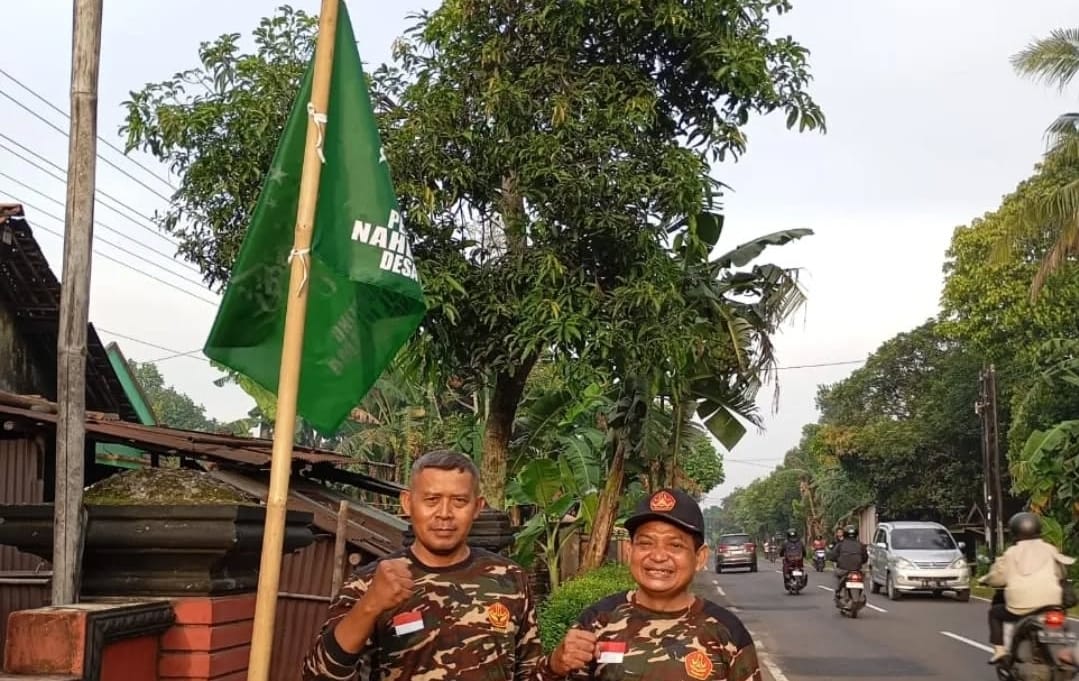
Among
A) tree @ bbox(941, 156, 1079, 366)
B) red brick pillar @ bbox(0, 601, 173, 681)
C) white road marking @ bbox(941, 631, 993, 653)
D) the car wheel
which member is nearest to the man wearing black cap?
red brick pillar @ bbox(0, 601, 173, 681)

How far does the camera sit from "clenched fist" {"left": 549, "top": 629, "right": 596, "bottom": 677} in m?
2.94

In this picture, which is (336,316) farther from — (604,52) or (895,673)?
(895,673)

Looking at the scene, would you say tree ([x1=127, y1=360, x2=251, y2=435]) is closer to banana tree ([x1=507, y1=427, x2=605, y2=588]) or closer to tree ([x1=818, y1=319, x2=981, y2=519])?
tree ([x1=818, y1=319, x2=981, y2=519])

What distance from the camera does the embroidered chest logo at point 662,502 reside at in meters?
3.20

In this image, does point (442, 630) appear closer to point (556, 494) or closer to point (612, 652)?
point (612, 652)

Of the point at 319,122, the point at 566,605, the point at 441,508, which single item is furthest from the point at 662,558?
the point at 566,605

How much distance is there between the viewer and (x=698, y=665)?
9.98ft

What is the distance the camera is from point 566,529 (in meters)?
18.7

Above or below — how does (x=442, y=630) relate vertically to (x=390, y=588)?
below

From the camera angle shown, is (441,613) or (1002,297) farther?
(1002,297)

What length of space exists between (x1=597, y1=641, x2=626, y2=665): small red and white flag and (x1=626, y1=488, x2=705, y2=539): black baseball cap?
32cm

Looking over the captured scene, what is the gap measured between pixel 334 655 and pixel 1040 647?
7.80m

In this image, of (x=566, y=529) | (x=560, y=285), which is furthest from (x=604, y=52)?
(x=566, y=529)

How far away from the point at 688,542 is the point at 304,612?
16.6 feet
